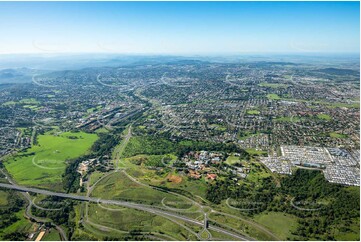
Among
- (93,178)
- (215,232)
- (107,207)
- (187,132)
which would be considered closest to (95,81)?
(187,132)

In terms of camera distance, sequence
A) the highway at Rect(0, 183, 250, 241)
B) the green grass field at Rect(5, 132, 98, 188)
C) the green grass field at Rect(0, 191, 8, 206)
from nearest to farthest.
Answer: the highway at Rect(0, 183, 250, 241)
the green grass field at Rect(0, 191, 8, 206)
the green grass field at Rect(5, 132, 98, 188)

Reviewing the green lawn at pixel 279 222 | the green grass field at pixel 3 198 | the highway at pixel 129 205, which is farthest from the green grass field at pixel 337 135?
the green grass field at pixel 3 198

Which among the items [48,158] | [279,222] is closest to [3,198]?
[48,158]

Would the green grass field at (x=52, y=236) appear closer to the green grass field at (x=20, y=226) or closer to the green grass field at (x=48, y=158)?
the green grass field at (x=20, y=226)

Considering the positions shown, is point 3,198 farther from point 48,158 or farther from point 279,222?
point 279,222

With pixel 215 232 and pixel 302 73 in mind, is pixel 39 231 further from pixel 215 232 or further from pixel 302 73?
pixel 302 73

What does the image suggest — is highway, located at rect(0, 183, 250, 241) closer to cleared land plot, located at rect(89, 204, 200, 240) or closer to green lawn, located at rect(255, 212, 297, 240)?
cleared land plot, located at rect(89, 204, 200, 240)

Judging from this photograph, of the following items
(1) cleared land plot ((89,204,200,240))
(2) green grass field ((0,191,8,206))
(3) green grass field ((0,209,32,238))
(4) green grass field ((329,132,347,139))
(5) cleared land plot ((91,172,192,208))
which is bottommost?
(3) green grass field ((0,209,32,238))

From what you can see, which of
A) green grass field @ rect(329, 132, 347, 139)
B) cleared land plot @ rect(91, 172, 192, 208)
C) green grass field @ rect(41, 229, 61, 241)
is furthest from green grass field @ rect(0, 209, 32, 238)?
green grass field @ rect(329, 132, 347, 139)
